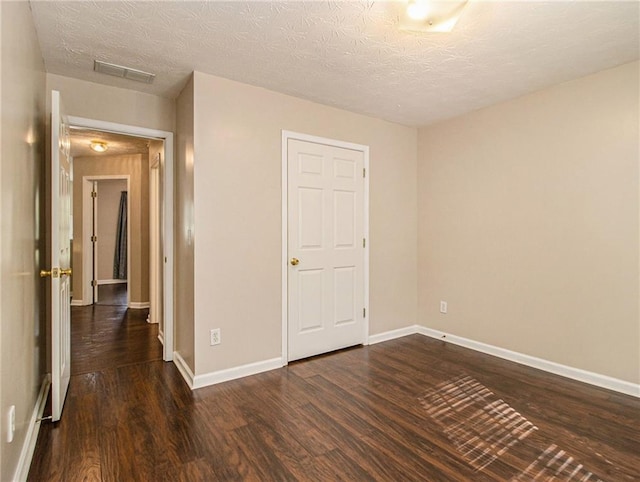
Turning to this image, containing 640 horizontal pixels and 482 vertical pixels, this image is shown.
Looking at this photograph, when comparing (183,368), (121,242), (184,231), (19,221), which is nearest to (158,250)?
(184,231)

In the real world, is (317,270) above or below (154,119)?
below

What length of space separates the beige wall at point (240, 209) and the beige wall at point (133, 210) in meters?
3.20

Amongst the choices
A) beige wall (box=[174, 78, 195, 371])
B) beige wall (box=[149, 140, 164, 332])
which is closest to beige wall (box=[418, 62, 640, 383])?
beige wall (box=[174, 78, 195, 371])

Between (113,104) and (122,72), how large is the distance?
38 cm

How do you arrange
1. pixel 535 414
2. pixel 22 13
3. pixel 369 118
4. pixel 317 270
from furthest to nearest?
1. pixel 369 118
2. pixel 317 270
3. pixel 535 414
4. pixel 22 13

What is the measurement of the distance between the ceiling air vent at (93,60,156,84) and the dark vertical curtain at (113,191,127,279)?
6.44m

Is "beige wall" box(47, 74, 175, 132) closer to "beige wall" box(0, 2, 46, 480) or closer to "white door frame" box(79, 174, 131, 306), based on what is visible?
"beige wall" box(0, 2, 46, 480)

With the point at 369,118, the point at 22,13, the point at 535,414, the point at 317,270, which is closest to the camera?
the point at 22,13

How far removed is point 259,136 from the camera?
301 centimetres

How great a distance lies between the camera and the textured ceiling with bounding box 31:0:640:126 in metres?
1.93

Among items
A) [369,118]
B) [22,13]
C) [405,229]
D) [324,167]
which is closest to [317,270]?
[324,167]

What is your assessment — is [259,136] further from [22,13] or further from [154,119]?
[22,13]

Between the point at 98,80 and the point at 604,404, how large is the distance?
179 inches

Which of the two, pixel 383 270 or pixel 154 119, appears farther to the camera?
pixel 383 270
